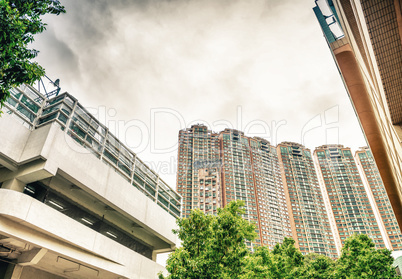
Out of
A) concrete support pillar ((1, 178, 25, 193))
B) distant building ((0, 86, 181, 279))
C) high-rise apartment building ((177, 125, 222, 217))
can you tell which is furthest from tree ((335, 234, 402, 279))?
high-rise apartment building ((177, 125, 222, 217))

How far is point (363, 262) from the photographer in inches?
564

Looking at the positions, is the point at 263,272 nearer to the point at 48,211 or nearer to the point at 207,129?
the point at 48,211

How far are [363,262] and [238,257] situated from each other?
9.07 m

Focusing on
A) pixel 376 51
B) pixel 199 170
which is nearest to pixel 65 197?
pixel 376 51

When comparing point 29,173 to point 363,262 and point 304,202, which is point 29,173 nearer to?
point 363,262

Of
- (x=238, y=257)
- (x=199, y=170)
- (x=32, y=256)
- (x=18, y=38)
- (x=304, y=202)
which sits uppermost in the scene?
(x=199, y=170)

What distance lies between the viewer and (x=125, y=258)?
1652 cm

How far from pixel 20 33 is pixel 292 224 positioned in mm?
84324

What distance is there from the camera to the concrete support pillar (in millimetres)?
12716

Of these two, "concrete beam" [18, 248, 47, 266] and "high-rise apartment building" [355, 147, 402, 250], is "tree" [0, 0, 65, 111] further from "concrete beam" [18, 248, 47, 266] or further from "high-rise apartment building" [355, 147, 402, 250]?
"high-rise apartment building" [355, 147, 402, 250]

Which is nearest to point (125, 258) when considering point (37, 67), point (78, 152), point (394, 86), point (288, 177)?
point (78, 152)

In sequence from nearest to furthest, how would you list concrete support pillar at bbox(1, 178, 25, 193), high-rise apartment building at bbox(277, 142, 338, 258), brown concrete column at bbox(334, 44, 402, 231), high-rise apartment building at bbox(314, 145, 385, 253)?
concrete support pillar at bbox(1, 178, 25, 193)
brown concrete column at bbox(334, 44, 402, 231)
high-rise apartment building at bbox(277, 142, 338, 258)
high-rise apartment building at bbox(314, 145, 385, 253)

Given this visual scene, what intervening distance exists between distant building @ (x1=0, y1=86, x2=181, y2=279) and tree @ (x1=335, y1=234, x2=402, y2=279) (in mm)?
13742

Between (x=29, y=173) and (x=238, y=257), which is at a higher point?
(x=29, y=173)
